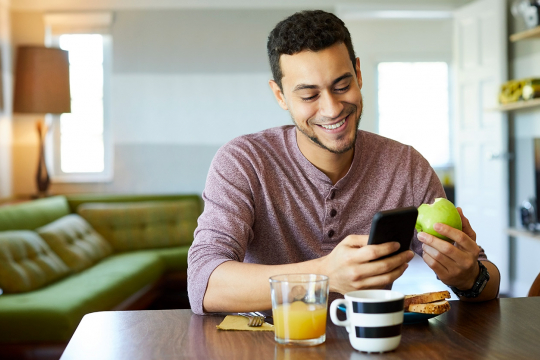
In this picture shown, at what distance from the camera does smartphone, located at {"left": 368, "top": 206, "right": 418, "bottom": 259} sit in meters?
0.90

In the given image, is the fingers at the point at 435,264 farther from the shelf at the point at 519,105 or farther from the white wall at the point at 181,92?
the white wall at the point at 181,92

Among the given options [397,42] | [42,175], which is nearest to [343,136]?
[42,175]

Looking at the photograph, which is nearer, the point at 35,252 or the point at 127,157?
the point at 35,252

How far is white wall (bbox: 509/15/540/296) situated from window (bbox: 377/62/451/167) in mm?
2873

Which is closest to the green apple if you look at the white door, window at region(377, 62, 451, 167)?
the white door

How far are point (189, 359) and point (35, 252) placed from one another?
2.46 metres

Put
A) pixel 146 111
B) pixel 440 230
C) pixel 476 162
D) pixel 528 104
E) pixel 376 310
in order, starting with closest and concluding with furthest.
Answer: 1. pixel 376 310
2. pixel 440 230
3. pixel 528 104
4. pixel 476 162
5. pixel 146 111

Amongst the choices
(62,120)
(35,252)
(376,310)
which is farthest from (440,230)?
(62,120)

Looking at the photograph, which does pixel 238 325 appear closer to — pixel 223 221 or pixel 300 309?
pixel 300 309

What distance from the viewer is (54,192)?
201 inches

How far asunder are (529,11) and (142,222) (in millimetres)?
3113

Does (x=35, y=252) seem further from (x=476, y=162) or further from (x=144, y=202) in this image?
(x=476, y=162)

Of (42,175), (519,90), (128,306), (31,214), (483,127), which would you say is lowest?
(128,306)

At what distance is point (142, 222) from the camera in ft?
14.7
